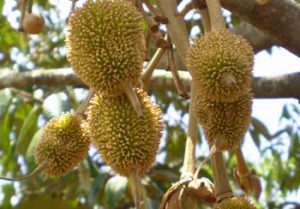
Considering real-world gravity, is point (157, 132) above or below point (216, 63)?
below

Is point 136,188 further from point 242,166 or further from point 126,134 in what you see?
point 242,166

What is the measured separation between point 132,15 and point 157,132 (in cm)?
16

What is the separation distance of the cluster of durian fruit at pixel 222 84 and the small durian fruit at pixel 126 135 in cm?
7

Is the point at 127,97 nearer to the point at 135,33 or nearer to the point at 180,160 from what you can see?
the point at 135,33

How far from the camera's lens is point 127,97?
0.85m

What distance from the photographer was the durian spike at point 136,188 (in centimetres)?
77

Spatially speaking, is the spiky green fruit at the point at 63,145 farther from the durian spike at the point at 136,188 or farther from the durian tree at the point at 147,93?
the durian spike at the point at 136,188

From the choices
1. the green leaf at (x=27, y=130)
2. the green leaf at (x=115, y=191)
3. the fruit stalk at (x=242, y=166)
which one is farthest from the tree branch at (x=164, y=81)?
the fruit stalk at (x=242, y=166)

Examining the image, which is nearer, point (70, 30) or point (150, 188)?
point (70, 30)

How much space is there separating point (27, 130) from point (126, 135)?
111 centimetres

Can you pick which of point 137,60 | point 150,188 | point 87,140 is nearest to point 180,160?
point 150,188

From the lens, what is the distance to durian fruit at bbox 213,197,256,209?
0.85 meters

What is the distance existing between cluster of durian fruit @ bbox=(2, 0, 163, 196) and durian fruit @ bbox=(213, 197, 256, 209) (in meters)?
0.11

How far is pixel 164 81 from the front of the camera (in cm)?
168
